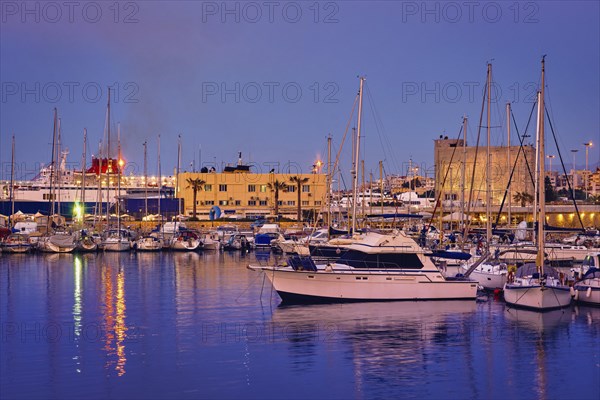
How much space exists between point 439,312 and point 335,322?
490 cm

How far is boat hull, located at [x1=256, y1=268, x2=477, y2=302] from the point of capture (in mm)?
34469

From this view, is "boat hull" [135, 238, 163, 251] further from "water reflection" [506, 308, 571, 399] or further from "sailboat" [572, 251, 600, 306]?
"sailboat" [572, 251, 600, 306]

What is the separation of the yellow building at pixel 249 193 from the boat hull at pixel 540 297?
80.0 metres

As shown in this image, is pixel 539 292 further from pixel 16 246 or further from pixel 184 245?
pixel 16 246

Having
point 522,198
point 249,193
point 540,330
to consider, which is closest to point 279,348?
point 540,330

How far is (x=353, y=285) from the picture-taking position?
34.5m

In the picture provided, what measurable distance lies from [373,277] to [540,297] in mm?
6708

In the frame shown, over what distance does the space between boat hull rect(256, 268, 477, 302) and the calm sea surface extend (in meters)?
0.56

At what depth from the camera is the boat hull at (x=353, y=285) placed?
113 feet

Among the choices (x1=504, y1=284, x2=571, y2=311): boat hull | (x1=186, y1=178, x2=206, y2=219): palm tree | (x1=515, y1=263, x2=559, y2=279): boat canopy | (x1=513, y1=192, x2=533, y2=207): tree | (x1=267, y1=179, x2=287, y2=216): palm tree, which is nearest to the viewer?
(x1=504, y1=284, x2=571, y2=311): boat hull

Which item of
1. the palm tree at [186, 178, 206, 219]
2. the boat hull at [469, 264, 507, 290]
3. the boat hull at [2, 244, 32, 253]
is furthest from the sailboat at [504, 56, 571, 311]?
the palm tree at [186, 178, 206, 219]

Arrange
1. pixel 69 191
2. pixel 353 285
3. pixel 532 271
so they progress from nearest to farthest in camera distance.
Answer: pixel 353 285 < pixel 532 271 < pixel 69 191

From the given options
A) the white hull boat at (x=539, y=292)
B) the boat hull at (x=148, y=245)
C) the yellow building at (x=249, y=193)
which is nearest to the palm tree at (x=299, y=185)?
the yellow building at (x=249, y=193)

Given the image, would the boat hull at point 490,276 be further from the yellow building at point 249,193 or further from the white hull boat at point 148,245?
the yellow building at point 249,193
